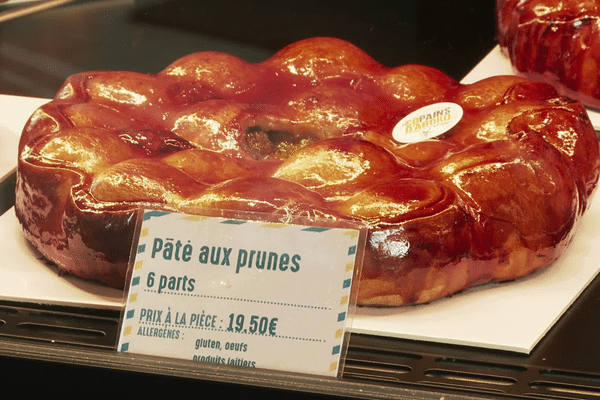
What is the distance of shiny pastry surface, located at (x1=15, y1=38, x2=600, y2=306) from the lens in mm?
897

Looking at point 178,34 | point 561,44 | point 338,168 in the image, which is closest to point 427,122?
point 338,168

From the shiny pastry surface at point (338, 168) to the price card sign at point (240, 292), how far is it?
0.15ft

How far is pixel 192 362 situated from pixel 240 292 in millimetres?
79

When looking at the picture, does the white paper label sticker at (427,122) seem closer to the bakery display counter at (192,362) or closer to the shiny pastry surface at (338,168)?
the shiny pastry surface at (338,168)

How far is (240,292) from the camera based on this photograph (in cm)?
71

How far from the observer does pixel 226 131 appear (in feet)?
3.57

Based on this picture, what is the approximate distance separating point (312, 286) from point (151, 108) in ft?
1.75

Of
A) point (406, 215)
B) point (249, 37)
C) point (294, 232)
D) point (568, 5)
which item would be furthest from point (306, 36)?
point (294, 232)

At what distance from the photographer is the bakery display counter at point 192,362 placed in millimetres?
761

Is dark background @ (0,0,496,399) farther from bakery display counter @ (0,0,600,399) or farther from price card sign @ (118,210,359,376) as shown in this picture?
price card sign @ (118,210,359,376)

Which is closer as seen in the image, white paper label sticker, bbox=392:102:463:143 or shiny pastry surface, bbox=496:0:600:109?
white paper label sticker, bbox=392:102:463:143

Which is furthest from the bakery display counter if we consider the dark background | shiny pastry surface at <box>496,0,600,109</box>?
shiny pastry surface at <box>496,0,600,109</box>

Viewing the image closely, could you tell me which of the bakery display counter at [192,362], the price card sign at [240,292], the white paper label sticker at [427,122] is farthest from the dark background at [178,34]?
the price card sign at [240,292]

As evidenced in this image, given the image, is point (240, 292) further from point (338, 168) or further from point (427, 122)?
point (427, 122)
